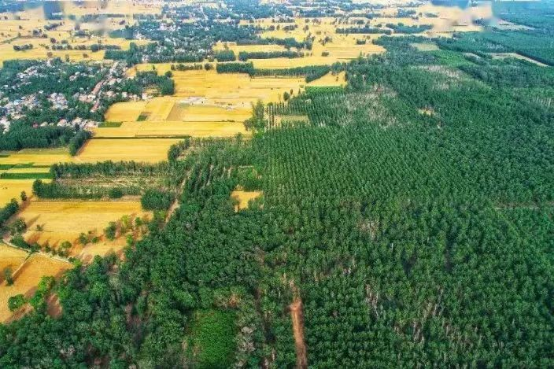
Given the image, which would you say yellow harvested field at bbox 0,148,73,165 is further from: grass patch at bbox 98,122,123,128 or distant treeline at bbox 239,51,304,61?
distant treeline at bbox 239,51,304,61

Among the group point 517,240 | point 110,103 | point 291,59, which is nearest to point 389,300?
point 517,240

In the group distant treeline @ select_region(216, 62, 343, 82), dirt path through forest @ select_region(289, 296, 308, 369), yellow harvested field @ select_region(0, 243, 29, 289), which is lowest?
dirt path through forest @ select_region(289, 296, 308, 369)

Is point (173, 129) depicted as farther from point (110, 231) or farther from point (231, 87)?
point (110, 231)

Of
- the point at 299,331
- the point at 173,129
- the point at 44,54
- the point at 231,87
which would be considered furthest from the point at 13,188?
the point at 44,54

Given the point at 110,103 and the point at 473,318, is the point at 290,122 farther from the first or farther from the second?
the point at 473,318

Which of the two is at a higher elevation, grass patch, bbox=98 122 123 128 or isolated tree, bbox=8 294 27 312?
grass patch, bbox=98 122 123 128

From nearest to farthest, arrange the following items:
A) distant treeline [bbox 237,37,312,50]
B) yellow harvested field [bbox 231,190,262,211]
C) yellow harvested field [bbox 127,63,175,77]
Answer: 1. yellow harvested field [bbox 231,190,262,211]
2. yellow harvested field [bbox 127,63,175,77]
3. distant treeline [bbox 237,37,312,50]

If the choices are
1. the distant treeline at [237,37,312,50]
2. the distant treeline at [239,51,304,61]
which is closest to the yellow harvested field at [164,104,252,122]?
the distant treeline at [239,51,304,61]
